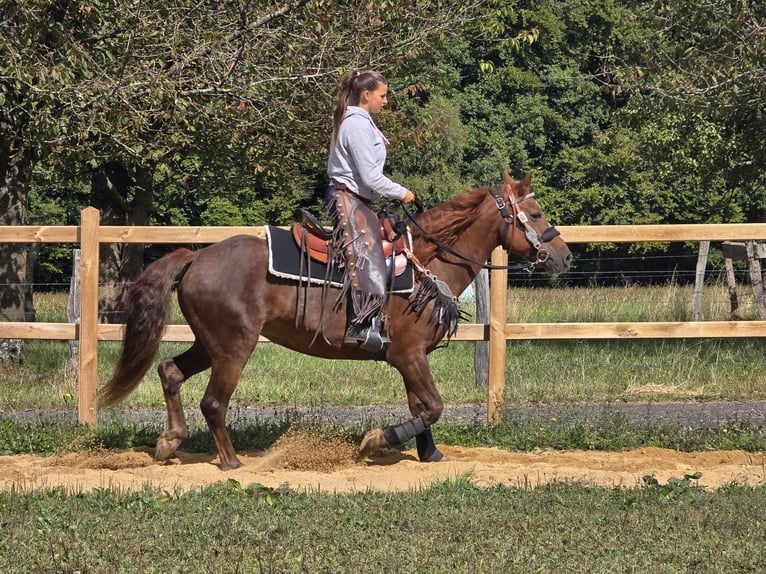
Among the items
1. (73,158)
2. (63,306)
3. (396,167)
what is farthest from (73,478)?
(396,167)

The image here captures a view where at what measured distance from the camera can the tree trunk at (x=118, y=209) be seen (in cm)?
1955

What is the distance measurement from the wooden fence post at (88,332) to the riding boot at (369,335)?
108 inches

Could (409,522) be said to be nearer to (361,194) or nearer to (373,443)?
(373,443)

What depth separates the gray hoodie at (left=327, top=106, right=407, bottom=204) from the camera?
7941mm

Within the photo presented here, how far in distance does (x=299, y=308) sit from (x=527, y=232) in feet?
6.10

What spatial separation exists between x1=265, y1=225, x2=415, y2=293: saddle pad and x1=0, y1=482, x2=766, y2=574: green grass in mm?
1775

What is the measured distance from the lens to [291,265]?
320 inches

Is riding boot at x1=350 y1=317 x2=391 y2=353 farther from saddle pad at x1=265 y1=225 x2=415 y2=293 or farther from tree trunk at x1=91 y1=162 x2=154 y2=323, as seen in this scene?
tree trunk at x1=91 y1=162 x2=154 y2=323

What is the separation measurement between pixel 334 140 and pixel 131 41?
4.77 meters

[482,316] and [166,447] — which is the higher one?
[482,316]

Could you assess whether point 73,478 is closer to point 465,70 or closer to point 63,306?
point 63,306

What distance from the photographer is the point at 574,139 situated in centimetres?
3766

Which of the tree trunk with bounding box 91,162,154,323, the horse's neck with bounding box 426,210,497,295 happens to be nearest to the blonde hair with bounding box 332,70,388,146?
the horse's neck with bounding box 426,210,497,295

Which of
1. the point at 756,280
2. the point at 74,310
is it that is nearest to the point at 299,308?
the point at 74,310
